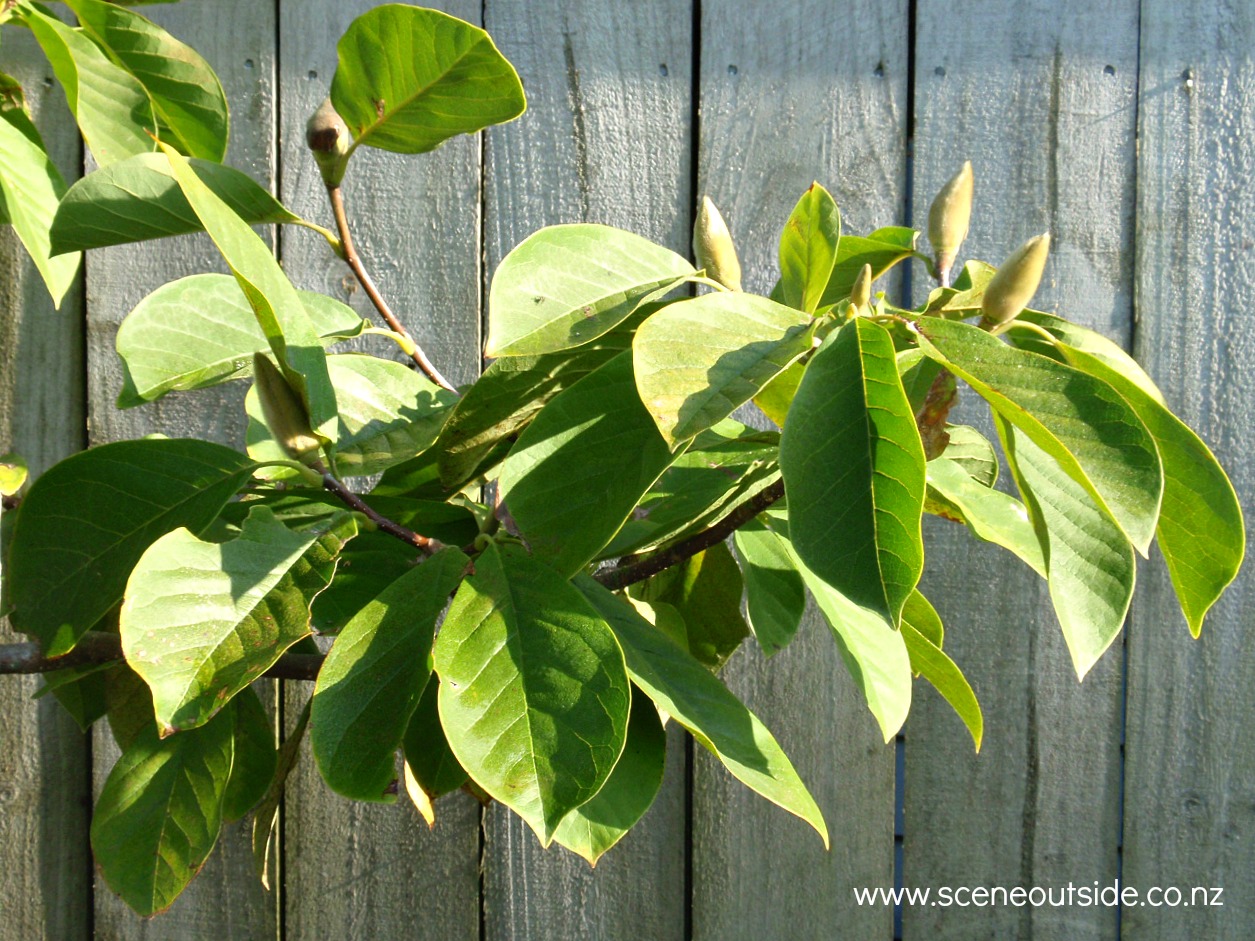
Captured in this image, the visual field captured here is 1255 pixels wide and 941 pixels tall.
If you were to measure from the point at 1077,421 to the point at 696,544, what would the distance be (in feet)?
0.92

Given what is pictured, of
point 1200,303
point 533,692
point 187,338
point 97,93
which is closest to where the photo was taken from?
point 533,692

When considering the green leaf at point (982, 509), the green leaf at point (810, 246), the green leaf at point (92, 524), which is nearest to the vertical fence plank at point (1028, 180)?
the green leaf at point (982, 509)

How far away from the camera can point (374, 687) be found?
0.63m

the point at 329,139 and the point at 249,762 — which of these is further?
the point at 249,762

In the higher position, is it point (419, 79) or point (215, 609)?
point (419, 79)

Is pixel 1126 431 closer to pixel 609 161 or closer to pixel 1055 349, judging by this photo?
pixel 1055 349

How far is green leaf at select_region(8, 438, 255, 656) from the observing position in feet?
2.18

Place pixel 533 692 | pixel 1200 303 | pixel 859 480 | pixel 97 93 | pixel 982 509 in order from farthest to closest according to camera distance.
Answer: pixel 1200 303 → pixel 97 93 → pixel 982 509 → pixel 533 692 → pixel 859 480

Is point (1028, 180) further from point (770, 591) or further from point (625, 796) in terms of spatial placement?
point (625, 796)

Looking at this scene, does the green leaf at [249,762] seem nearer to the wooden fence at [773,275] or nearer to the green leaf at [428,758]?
the green leaf at [428,758]

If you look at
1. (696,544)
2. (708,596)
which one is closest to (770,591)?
(708,596)

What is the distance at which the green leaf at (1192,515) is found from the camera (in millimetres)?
522

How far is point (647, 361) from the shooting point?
1.69 feet

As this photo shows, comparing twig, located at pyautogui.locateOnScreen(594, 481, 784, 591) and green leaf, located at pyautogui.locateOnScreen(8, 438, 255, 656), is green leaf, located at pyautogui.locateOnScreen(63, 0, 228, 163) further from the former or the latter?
twig, located at pyautogui.locateOnScreen(594, 481, 784, 591)
